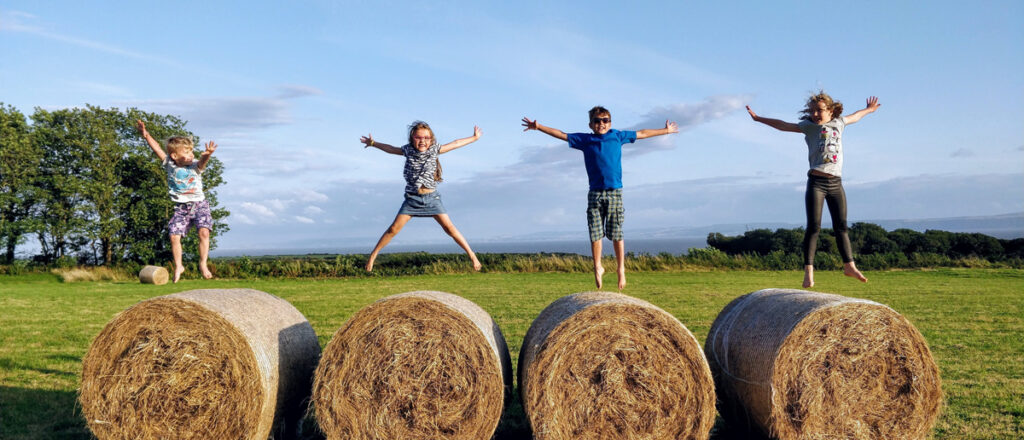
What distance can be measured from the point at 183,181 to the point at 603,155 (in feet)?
19.5

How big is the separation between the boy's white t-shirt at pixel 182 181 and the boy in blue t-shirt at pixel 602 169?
15.9 ft

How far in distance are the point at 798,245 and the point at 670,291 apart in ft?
83.0

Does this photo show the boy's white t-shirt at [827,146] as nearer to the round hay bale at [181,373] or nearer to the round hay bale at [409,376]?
the round hay bale at [409,376]

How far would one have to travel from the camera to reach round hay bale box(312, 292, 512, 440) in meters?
5.80

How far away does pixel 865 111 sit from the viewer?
8945 millimetres

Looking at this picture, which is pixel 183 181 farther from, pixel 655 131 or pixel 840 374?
pixel 840 374

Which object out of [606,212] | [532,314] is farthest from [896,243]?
[606,212]

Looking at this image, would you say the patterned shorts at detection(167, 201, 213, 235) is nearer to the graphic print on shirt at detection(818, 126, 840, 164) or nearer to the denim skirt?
the denim skirt

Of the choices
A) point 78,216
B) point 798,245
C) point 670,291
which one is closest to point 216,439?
point 670,291

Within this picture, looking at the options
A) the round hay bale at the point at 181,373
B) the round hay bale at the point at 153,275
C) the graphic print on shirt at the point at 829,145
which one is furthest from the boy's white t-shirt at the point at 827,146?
the round hay bale at the point at 153,275

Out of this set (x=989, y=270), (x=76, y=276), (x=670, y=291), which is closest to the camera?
(x=670, y=291)

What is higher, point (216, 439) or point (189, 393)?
point (189, 393)

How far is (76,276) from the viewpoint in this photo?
32656 mm

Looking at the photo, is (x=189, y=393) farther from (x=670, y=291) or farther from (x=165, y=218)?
(x=165, y=218)
